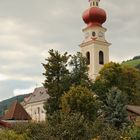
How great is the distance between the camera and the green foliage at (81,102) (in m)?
55.6

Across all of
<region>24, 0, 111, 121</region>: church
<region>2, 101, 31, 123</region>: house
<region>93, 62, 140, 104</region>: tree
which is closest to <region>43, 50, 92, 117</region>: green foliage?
<region>93, 62, 140, 104</region>: tree

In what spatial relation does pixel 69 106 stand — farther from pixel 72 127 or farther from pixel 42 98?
pixel 42 98

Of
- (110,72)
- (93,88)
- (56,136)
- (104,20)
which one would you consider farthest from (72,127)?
(104,20)

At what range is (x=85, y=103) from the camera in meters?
56.2

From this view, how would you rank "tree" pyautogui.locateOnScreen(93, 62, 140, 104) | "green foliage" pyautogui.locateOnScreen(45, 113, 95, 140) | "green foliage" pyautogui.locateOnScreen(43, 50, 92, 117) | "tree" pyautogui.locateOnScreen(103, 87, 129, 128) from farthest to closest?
"tree" pyautogui.locateOnScreen(93, 62, 140, 104) < "green foliage" pyautogui.locateOnScreen(43, 50, 92, 117) < "tree" pyautogui.locateOnScreen(103, 87, 129, 128) < "green foliage" pyautogui.locateOnScreen(45, 113, 95, 140)

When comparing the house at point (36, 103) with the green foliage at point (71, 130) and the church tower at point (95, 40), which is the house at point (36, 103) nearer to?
the church tower at point (95, 40)

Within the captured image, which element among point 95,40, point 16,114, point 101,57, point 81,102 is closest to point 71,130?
point 81,102

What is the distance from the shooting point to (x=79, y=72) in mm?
64562

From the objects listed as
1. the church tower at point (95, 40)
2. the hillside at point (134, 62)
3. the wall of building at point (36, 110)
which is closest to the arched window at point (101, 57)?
the church tower at point (95, 40)

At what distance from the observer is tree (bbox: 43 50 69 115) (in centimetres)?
6197

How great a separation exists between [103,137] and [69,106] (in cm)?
2573

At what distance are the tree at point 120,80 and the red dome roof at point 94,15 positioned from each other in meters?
18.7

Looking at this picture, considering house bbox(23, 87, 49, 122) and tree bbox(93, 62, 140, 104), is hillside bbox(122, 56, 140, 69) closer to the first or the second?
house bbox(23, 87, 49, 122)

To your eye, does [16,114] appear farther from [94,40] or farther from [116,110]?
[94,40]
